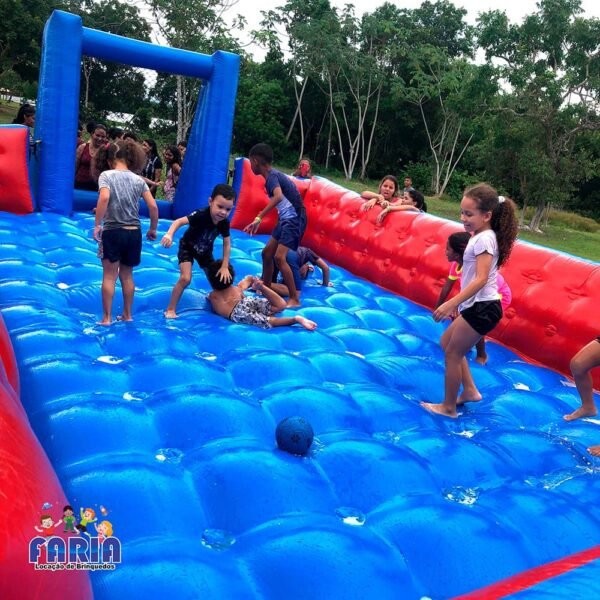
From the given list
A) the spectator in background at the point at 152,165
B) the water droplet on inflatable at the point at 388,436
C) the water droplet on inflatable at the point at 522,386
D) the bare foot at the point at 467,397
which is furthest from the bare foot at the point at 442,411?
the spectator in background at the point at 152,165

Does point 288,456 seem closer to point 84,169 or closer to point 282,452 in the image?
point 282,452

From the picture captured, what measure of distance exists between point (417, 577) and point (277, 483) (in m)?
0.56

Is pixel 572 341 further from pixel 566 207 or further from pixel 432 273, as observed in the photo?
pixel 566 207

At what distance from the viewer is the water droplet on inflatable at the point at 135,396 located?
277 centimetres

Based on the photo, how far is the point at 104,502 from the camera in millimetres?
2012

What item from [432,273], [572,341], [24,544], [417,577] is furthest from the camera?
[432,273]

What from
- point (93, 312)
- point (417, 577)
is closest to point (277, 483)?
point (417, 577)

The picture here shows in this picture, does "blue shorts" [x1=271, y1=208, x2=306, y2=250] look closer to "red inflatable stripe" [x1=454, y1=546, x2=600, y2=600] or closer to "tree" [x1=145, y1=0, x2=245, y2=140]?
"red inflatable stripe" [x1=454, y1=546, x2=600, y2=600]

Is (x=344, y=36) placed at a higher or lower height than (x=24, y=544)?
higher

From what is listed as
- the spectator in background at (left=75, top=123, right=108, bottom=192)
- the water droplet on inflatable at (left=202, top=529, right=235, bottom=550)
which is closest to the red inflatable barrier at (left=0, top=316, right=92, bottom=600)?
the water droplet on inflatable at (left=202, top=529, right=235, bottom=550)

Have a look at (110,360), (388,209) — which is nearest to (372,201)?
(388,209)

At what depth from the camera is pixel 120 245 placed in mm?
3832

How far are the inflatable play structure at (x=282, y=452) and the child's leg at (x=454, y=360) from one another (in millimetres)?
117

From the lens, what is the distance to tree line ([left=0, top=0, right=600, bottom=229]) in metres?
17.3
